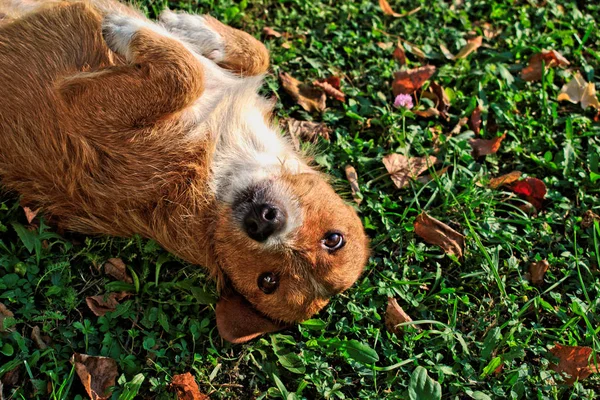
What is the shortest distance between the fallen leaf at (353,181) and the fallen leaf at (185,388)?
1.91m

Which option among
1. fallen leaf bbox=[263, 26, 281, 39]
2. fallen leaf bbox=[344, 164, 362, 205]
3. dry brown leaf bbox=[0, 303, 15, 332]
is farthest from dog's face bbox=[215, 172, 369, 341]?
fallen leaf bbox=[263, 26, 281, 39]

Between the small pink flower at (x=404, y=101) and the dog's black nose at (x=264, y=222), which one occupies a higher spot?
the dog's black nose at (x=264, y=222)

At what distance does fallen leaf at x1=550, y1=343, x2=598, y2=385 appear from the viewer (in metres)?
4.43

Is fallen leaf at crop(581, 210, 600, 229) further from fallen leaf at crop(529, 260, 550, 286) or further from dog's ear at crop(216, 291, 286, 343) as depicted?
dog's ear at crop(216, 291, 286, 343)

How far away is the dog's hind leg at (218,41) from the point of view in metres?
5.16

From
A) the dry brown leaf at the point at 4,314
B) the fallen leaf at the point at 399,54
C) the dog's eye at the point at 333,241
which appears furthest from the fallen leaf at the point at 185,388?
the fallen leaf at the point at 399,54

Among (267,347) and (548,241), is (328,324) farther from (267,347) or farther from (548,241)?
(548,241)

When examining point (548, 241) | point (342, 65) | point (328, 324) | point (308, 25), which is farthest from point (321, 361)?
point (308, 25)

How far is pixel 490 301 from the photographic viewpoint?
15.9 feet

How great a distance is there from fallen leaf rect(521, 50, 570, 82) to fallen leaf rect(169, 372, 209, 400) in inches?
156

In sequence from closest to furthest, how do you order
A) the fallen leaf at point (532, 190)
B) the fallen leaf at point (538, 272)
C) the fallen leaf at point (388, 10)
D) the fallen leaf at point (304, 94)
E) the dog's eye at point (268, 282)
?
the dog's eye at point (268, 282)
the fallen leaf at point (538, 272)
the fallen leaf at point (532, 190)
the fallen leaf at point (304, 94)
the fallen leaf at point (388, 10)

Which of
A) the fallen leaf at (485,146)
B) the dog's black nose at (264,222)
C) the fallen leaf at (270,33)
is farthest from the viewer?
the fallen leaf at (270,33)

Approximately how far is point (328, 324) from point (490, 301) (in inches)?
48.3

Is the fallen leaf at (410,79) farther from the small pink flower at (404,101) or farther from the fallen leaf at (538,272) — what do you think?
the fallen leaf at (538,272)
